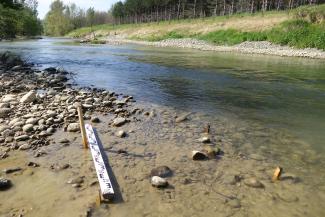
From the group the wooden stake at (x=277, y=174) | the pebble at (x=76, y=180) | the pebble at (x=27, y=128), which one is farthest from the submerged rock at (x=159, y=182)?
the pebble at (x=27, y=128)

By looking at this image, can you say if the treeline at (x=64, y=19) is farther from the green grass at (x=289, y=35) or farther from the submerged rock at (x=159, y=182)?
the submerged rock at (x=159, y=182)

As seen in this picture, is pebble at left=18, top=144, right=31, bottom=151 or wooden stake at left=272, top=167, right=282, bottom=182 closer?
wooden stake at left=272, top=167, right=282, bottom=182

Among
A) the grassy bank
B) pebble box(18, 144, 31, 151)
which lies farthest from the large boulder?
the grassy bank

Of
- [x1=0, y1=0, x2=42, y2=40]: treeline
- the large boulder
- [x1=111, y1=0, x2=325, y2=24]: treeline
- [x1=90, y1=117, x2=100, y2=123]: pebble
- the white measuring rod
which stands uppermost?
[x1=111, y1=0, x2=325, y2=24]: treeline

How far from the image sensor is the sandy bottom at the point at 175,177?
18.3ft

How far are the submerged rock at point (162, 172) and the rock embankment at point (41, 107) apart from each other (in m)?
2.93

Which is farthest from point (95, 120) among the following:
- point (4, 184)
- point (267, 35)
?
point (267, 35)

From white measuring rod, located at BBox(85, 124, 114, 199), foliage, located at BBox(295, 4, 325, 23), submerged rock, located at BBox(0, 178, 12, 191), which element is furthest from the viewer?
foliage, located at BBox(295, 4, 325, 23)

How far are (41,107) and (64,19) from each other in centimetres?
12891

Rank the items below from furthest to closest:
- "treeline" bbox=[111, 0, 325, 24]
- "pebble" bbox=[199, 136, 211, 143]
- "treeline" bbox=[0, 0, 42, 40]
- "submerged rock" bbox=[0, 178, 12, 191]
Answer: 1. "treeline" bbox=[111, 0, 325, 24]
2. "treeline" bbox=[0, 0, 42, 40]
3. "pebble" bbox=[199, 136, 211, 143]
4. "submerged rock" bbox=[0, 178, 12, 191]

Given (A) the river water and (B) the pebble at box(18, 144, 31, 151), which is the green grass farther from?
(B) the pebble at box(18, 144, 31, 151)

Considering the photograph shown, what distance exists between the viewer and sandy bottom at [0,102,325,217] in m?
5.57

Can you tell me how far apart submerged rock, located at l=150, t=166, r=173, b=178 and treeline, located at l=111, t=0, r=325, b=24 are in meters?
70.3

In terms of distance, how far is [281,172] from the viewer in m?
6.86
